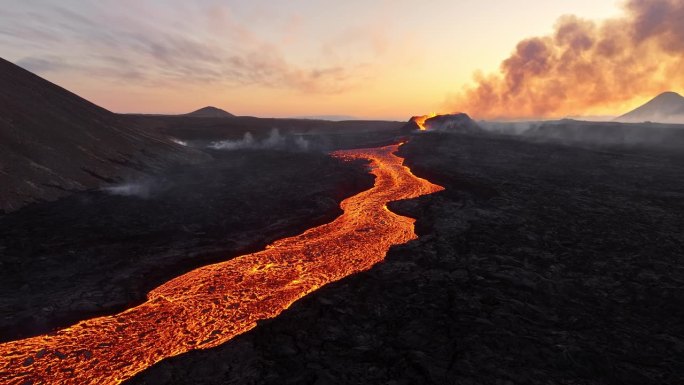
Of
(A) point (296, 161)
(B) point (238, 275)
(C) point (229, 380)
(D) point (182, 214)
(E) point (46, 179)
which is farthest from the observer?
(A) point (296, 161)

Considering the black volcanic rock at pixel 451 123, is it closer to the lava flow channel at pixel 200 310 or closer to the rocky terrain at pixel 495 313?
the rocky terrain at pixel 495 313

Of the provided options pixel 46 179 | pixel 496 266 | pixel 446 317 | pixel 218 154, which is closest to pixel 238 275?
pixel 446 317

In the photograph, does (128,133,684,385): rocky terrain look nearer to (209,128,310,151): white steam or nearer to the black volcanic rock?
(209,128,310,151): white steam

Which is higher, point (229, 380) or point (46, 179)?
point (46, 179)

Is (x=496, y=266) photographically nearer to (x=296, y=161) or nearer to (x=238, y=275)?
(x=238, y=275)

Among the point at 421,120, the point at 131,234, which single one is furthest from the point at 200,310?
the point at 421,120

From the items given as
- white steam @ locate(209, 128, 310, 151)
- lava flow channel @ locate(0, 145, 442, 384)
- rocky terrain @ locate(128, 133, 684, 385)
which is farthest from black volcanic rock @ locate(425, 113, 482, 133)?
lava flow channel @ locate(0, 145, 442, 384)

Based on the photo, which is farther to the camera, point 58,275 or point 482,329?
point 58,275
